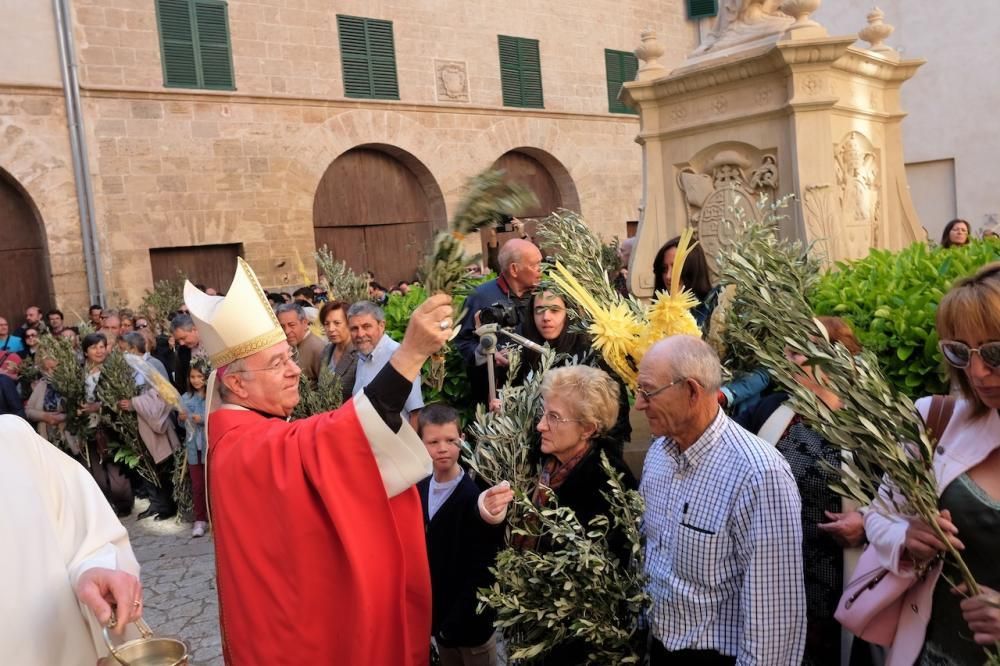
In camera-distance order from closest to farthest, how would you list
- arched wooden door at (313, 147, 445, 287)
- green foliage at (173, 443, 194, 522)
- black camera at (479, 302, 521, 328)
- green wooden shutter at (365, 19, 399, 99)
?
black camera at (479, 302, 521, 328), green foliage at (173, 443, 194, 522), green wooden shutter at (365, 19, 399, 99), arched wooden door at (313, 147, 445, 287)

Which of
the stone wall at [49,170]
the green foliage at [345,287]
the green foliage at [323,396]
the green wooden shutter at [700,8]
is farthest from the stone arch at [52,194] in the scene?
the green wooden shutter at [700,8]

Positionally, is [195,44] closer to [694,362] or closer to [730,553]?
[694,362]

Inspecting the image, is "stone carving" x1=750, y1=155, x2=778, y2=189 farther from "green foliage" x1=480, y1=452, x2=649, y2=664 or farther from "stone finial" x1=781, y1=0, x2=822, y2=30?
"green foliage" x1=480, y1=452, x2=649, y2=664

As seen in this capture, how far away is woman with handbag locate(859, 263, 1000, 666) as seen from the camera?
204 centimetres

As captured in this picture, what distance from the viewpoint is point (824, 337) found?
2.17 metres

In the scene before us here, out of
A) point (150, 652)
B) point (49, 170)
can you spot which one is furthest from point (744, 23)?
point (49, 170)

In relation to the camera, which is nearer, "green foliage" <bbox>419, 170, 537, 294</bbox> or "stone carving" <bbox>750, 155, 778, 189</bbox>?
"green foliage" <bbox>419, 170, 537, 294</bbox>

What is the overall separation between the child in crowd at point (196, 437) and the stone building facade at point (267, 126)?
5369mm

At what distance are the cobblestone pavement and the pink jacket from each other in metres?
3.61

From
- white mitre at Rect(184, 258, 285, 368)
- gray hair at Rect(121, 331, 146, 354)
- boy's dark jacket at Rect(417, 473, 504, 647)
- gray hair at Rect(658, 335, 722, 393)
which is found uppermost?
white mitre at Rect(184, 258, 285, 368)

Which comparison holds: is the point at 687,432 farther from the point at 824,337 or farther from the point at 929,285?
the point at 929,285

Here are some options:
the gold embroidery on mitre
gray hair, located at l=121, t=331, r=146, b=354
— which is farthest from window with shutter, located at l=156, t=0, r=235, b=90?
the gold embroidery on mitre

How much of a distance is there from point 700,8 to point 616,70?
3214 mm

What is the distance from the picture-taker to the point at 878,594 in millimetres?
2361
